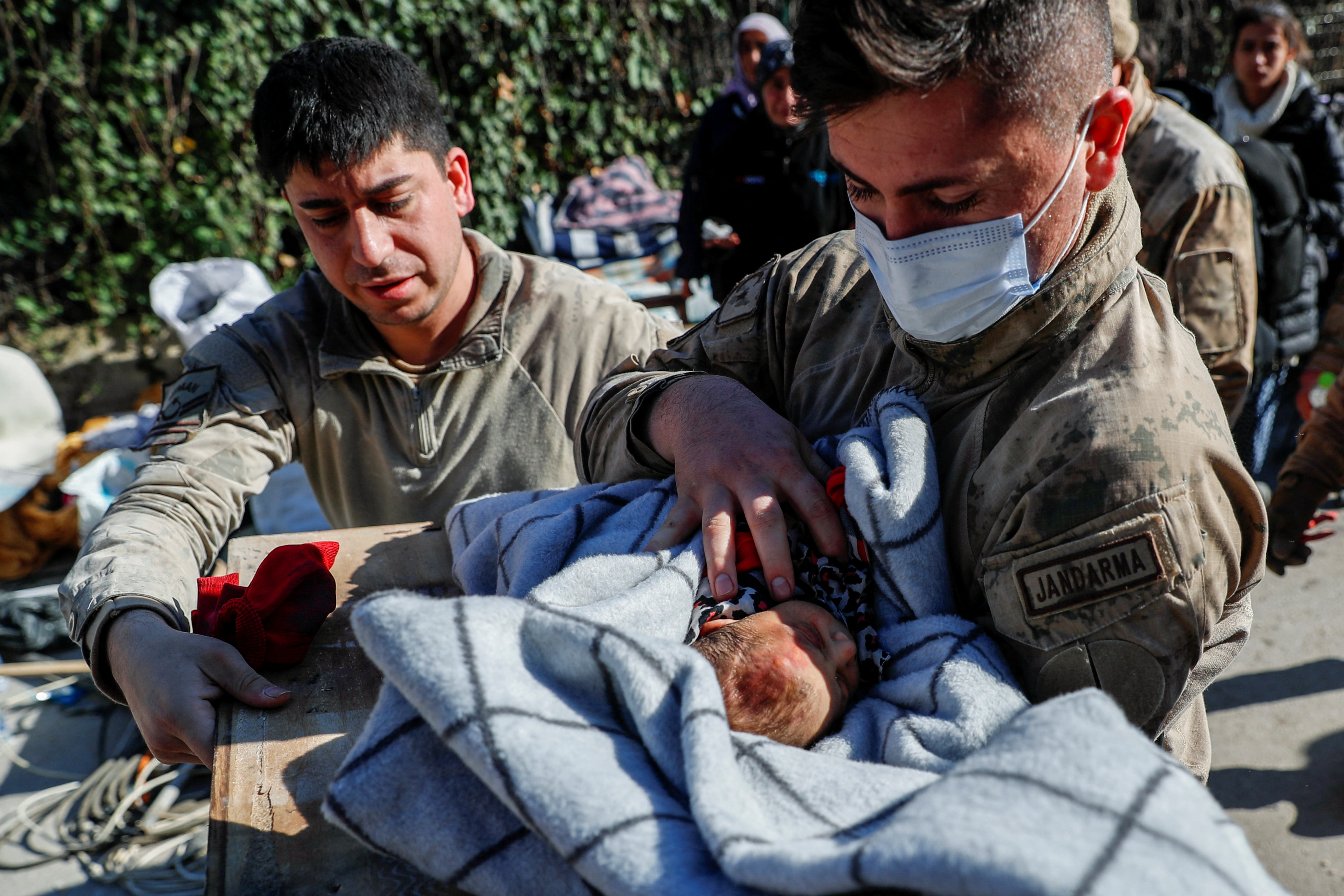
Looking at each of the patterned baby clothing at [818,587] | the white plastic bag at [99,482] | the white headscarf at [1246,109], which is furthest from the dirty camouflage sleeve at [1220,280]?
the white plastic bag at [99,482]

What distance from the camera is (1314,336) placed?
3.77 metres

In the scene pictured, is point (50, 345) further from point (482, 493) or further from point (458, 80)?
point (482, 493)

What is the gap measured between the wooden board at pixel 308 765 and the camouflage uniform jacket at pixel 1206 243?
93.6 inches

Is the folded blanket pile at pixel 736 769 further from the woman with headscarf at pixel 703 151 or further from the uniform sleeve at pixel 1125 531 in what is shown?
the woman with headscarf at pixel 703 151

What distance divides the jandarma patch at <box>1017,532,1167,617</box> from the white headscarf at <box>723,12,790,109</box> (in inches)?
177

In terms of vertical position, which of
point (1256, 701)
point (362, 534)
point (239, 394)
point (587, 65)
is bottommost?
point (1256, 701)

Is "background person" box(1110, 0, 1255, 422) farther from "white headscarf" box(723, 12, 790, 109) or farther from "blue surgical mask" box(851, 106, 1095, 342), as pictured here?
"white headscarf" box(723, 12, 790, 109)

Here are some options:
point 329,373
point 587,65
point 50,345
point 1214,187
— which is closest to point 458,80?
point 587,65

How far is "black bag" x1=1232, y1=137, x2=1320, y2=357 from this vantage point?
3.61 m

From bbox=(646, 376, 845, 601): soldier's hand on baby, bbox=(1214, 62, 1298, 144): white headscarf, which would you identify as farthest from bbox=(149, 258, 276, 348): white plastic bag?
bbox=(1214, 62, 1298, 144): white headscarf

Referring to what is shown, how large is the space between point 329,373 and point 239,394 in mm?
249

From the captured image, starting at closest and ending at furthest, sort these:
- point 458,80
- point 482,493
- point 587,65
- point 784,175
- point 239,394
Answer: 1. point 239,394
2. point 482,493
3. point 784,175
4. point 458,80
5. point 587,65

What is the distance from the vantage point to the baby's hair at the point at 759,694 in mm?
1304

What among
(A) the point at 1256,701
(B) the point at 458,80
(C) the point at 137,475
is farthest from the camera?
(B) the point at 458,80
